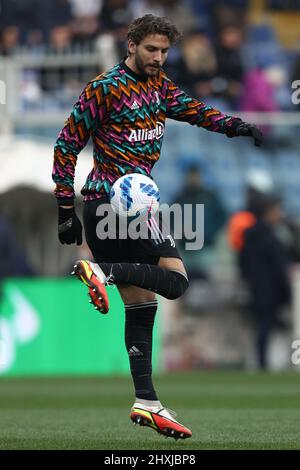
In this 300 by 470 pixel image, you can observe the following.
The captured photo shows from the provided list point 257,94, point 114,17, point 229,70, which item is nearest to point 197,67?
point 229,70

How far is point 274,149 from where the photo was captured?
16.7m

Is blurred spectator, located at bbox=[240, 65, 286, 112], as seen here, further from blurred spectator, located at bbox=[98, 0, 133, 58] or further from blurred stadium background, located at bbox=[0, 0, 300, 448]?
blurred spectator, located at bbox=[98, 0, 133, 58]

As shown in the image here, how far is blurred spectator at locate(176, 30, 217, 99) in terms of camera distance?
17.5m

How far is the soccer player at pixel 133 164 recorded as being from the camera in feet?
21.4

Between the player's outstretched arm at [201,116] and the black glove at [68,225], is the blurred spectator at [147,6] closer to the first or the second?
the player's outstretched arm at [201,116]

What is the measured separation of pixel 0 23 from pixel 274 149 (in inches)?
193

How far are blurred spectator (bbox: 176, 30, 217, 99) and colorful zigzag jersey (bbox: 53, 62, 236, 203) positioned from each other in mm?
10748

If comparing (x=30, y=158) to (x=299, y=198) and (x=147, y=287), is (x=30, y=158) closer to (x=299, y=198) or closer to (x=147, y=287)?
(x=299, y=198)

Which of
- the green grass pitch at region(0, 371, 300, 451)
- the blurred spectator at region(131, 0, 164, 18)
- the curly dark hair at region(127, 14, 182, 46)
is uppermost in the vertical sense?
the blurred spectator at region(131, 0, 164, 18)

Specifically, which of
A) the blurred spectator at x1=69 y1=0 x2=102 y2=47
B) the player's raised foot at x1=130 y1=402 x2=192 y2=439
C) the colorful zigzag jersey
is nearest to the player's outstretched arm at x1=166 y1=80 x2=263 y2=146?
the colorful zigzag jersey

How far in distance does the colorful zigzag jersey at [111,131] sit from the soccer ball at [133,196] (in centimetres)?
8

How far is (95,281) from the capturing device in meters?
6.12
